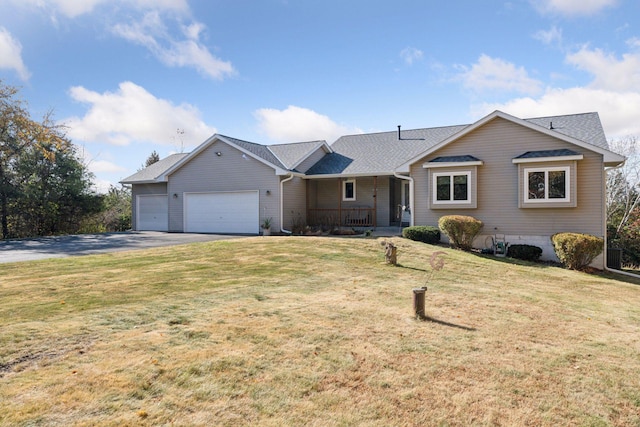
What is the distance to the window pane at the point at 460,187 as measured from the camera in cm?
1623

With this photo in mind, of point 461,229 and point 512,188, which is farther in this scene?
point 512,188

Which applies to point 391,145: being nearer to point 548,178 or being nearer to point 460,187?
point 460,187

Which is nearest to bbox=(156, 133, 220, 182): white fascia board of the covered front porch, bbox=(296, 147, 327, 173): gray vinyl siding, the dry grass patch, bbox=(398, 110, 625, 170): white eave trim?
bbox=(296, 147, 327, 173): gray vinyl siding

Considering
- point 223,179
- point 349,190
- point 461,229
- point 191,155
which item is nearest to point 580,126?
point 461,229

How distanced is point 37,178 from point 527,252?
26.9 meters

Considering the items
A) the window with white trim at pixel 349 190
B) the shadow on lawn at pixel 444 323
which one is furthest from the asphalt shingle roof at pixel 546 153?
the shadow on lawn at pixel 444 323

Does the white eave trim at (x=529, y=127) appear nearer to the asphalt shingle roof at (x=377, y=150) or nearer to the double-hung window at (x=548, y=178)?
the double-hung window at (x=548, y=178)

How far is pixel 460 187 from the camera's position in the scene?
16.3m

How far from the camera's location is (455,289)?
8203 mm

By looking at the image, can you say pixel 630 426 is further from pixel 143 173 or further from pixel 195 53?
pixel 143 173

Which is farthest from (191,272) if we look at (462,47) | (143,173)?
(143,173)

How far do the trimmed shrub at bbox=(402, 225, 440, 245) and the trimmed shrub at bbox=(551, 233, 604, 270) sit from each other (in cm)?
419

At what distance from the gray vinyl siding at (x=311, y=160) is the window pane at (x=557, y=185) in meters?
11.3

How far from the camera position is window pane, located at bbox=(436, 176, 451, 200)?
649 inches
